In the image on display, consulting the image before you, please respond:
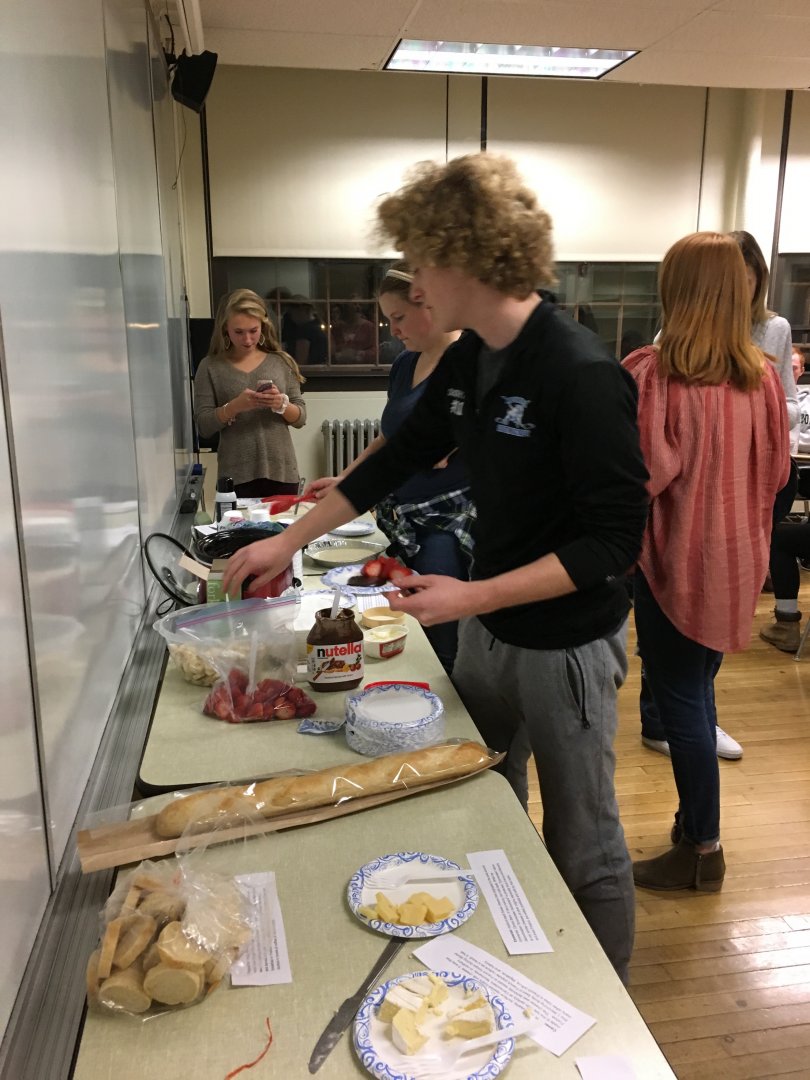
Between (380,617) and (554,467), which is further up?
(554,467)

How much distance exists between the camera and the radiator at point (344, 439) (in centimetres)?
550

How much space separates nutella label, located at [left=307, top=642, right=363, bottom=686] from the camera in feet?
4.83

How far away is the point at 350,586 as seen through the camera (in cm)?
202

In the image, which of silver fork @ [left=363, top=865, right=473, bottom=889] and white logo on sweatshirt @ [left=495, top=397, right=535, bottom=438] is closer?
silver fork @ [left=363, top=865, right=473, bottom=889]

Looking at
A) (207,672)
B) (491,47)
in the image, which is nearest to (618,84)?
(491,47)

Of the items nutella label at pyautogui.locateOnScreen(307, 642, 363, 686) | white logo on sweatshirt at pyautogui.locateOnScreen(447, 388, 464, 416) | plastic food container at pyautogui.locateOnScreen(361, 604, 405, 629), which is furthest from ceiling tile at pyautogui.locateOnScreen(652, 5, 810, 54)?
nutella label at pyautogui.locateOnScreen(307, 642, 363, 686)

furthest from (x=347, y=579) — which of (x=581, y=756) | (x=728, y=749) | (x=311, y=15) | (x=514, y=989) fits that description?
(x=311, y=15)

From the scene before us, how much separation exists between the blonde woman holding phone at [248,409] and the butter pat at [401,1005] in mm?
2947

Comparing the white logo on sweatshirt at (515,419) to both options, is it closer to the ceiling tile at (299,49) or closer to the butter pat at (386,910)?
the butter pat at (386,910)

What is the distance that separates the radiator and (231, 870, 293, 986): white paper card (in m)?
4.59

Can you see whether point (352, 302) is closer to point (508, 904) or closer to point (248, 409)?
point (248, 409)

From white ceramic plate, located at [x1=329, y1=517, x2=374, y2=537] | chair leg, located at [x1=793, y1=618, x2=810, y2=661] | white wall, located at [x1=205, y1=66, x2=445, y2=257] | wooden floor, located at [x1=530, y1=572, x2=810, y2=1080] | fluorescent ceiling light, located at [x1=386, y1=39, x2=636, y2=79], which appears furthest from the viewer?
white wall, located at [x1=205, y1=66, x2=445, y2=257]

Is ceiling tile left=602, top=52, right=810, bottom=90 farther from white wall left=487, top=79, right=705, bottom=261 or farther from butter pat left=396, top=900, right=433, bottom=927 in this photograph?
butter pat left=396, top=900, right=433, bottom=927

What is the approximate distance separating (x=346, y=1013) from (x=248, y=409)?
117 inches
